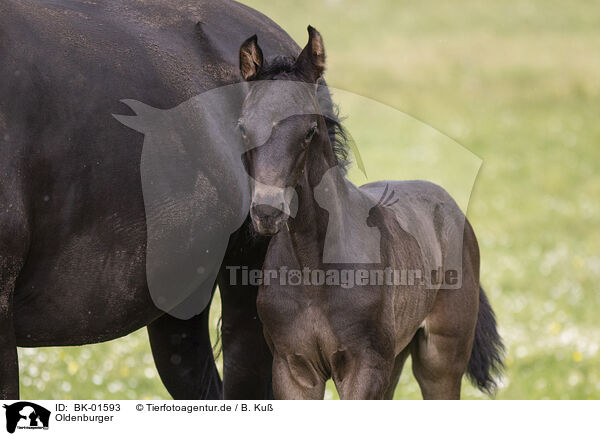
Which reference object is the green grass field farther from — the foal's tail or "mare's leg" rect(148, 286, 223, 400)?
"mare's leg" rect(148, 286, 223, 400)

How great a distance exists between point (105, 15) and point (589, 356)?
17.6 feet

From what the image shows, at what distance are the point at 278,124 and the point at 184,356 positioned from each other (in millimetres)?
1895

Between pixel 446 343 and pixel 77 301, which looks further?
pixel 446 343

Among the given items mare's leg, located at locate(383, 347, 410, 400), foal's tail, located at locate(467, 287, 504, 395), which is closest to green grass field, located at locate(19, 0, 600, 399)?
foal's tail, located at locate(467, 287, 504, 395)

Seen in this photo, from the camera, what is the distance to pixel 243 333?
430 cm

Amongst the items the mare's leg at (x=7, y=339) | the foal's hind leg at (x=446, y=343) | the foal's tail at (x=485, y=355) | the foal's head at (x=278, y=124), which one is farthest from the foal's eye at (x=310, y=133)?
the foal's tail at (x=485, y=355)

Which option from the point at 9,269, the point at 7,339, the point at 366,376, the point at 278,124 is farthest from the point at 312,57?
the point at 7,339

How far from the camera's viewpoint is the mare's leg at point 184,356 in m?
4.60

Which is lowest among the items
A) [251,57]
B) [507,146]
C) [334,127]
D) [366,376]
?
[507,146]

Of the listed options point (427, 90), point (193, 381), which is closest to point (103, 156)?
point (193, 381)

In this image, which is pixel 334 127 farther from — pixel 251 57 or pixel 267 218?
pixel 267 218

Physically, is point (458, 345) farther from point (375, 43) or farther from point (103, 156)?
point (375, 43)
